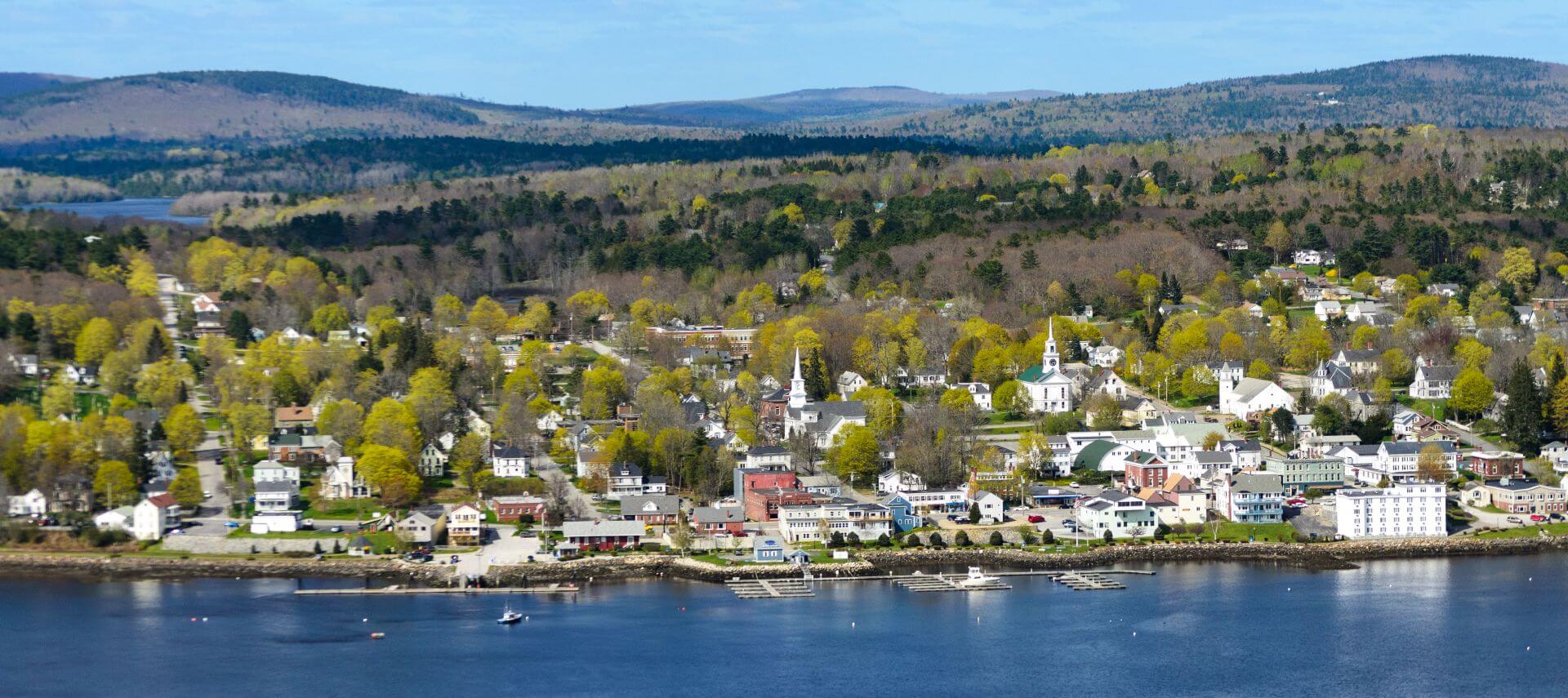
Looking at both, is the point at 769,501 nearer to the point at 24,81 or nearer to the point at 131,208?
the point at 131,208

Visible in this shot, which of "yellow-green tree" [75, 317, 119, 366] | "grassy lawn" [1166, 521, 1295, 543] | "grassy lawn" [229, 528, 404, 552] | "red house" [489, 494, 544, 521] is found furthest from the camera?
"yellow-green tree" [75, 317, 119, 366]

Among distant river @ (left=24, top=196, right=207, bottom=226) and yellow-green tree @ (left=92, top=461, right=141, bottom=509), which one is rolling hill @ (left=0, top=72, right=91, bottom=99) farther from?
yellow-green tree @ (left=92, top=461, right=141, bottom=509)

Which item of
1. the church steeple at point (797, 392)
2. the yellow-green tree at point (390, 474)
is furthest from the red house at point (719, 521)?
the church steeple at point (797, 392)

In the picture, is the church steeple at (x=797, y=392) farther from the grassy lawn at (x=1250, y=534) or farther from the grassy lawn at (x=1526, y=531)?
the grassy lawn at (x=1526, y=531)

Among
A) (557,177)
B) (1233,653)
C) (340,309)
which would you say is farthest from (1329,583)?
(557,177)

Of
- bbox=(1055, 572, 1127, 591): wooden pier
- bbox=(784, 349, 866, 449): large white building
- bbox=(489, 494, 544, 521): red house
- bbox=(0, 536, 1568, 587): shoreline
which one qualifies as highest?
bbox=(784, 349, 866, 449): large white building

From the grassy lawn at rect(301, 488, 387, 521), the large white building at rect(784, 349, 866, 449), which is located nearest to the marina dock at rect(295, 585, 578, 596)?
the grassy lawn at rect(301, 488, 387, 521)
